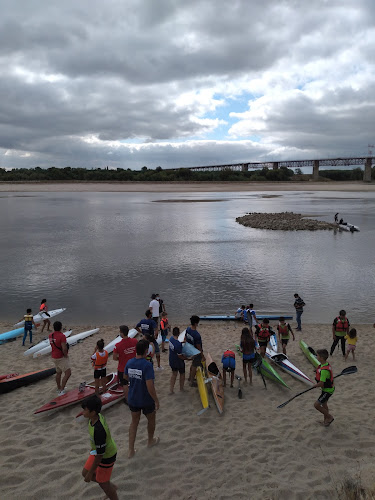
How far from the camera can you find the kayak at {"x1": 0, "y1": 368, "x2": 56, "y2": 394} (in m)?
7.54

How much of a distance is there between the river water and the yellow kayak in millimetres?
6353

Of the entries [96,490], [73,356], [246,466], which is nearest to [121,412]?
[96,490]

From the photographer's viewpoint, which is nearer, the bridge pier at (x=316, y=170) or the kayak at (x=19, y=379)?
the kayak at (x=19, y=379)

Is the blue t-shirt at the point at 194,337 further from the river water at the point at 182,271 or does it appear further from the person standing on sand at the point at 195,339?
the river water at the point at 182,271

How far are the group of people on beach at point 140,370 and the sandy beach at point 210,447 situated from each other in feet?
1.14

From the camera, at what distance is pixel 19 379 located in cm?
778

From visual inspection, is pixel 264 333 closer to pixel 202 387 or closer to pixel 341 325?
pixel 341 325

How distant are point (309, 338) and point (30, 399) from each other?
8086mm

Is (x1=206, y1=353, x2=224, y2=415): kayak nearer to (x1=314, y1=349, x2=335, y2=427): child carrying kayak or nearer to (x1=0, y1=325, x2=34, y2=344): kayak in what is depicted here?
(x1=314, y1=349, x2=335, y2=427): child carrying kayak

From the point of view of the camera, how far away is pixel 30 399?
721cm

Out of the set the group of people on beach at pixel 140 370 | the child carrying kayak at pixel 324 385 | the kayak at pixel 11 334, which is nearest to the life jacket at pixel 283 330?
the group of people on beach at pixel 140 370

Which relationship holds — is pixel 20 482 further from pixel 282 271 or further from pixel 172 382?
pixel 282 271

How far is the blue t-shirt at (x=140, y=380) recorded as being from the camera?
504cm

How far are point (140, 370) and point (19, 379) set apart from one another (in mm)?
4190
